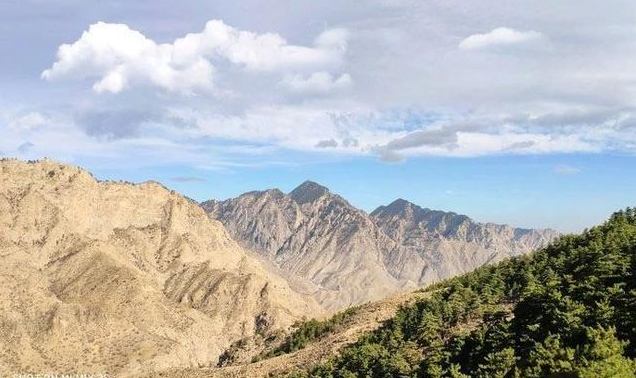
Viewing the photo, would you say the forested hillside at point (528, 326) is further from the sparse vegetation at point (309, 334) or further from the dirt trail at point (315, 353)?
the sparse vegetation at point (309, 334)

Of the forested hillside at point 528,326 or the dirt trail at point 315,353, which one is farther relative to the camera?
the dirt trail at point 315,353

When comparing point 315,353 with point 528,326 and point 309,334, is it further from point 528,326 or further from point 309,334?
point 528,326

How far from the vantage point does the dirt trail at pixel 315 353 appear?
7919cm

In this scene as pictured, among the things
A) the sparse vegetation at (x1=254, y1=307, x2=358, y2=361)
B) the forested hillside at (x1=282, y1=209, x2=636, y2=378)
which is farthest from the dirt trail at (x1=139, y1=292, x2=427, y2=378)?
the forested hillside at (x1=282, y1=209, x2=636, y2=378)

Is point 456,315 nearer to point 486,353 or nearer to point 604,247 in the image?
point 486,353

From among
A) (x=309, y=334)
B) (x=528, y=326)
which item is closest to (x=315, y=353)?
(x=309, y=334)

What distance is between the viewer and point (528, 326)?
5419cm

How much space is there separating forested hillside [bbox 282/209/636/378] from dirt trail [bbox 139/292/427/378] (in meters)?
5.62

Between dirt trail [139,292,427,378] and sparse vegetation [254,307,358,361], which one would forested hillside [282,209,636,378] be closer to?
dirt trail [139,292,427,378]

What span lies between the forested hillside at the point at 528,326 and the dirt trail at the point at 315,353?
562cm

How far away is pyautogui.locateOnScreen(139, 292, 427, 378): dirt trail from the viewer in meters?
79.2

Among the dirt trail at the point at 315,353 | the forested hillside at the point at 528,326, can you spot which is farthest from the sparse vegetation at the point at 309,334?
the forested hillside at the point at 528,326

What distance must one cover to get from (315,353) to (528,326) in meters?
34.3

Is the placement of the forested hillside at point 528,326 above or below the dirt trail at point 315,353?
above
